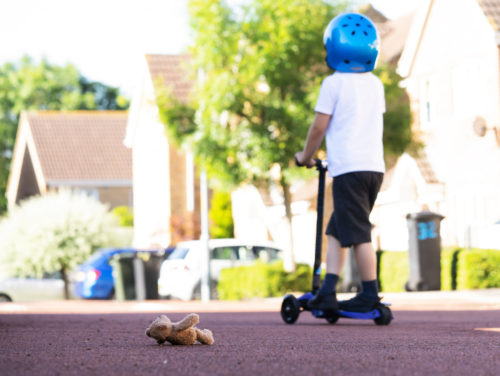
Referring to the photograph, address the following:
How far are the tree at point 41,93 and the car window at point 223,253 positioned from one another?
171ft

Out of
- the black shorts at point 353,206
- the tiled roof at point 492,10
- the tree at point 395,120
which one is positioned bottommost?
the black shorts at point 353,206

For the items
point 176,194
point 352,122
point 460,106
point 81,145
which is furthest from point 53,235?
point 81,145

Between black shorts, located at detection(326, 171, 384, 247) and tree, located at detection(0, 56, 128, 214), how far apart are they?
6945 centimetres

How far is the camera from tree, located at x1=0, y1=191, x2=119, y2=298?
104ft

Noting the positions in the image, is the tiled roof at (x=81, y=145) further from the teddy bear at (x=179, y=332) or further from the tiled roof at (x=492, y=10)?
the teddy bear at (x=179, y=332)

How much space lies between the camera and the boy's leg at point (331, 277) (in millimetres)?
7781

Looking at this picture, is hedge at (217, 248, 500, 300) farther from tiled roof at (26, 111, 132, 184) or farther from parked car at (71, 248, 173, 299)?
tiled roof at (26, 111, 132, 184)

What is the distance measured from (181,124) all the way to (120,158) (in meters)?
39.1

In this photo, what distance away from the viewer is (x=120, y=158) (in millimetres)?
61094

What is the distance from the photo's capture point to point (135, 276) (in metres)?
24.2

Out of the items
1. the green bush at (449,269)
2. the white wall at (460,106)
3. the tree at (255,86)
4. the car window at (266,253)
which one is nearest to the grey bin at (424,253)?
the green bush at (449,269)

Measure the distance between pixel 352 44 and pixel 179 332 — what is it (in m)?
3.11

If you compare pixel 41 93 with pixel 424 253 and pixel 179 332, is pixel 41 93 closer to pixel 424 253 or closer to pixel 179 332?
pixel 424 253

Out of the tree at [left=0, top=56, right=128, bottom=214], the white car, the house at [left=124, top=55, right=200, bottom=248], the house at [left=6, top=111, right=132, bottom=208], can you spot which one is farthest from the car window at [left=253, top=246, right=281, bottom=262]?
the tree at [left=0, top=56, right=128, bottom=214]
